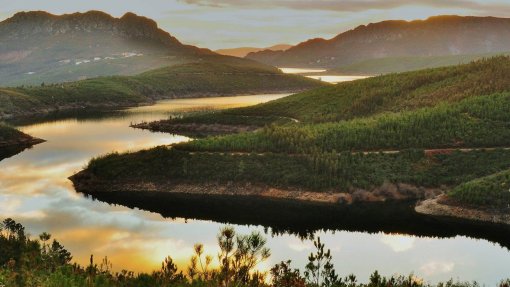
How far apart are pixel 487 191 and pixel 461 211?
17.6 ft

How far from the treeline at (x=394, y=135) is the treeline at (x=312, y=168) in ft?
13.4

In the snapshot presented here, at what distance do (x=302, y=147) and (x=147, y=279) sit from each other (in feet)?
288

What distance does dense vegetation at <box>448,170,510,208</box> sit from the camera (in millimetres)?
90250

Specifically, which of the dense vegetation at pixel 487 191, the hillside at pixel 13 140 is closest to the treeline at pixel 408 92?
the dense vegetation at pixel 487 191

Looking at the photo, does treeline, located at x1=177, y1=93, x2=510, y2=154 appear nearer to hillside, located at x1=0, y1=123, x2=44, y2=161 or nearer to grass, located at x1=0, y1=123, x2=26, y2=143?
hillside, located at x1=0, y1=123, x2=44, y2=161

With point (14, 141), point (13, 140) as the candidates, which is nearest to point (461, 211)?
point (14, 141)

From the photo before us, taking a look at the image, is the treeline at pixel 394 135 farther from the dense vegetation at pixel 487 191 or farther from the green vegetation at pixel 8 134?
the green vegetation at pixel 8 134

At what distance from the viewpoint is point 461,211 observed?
9088 cm

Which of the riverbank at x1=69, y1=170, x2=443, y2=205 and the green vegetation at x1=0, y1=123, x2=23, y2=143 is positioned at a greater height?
the green vegetation at x1=0, y1=123, x2=23, y2=143

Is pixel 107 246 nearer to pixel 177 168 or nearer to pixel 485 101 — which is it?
pixel 177 168

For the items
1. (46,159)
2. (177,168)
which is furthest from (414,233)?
(46,159)

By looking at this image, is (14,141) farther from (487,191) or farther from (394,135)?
(487,191)

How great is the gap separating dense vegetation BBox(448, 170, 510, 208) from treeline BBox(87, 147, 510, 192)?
8459 millimetres

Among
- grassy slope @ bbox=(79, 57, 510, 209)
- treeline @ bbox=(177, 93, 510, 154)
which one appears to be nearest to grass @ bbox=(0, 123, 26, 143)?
grassy slope @ bbox=(79, 57, 510, 209)
